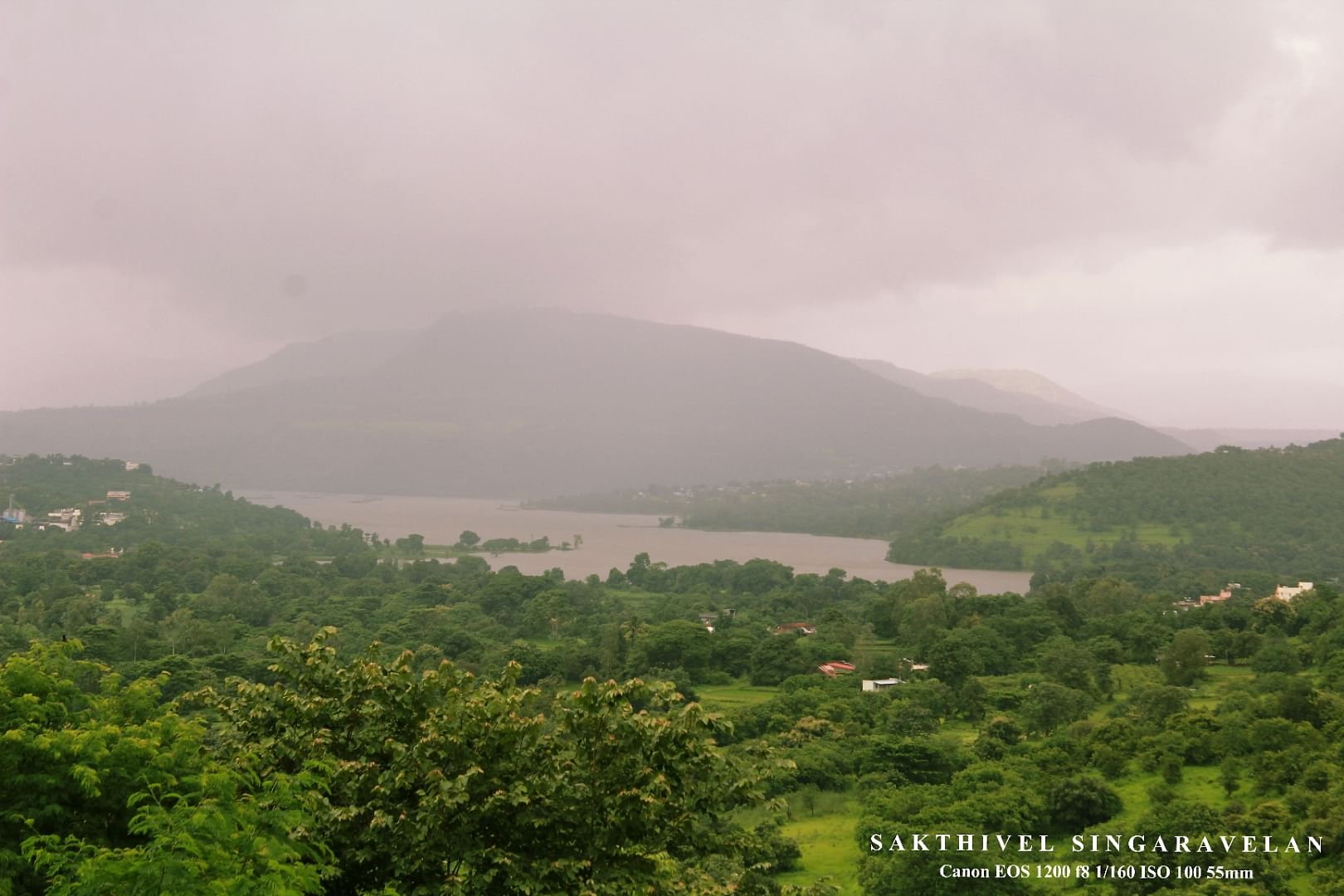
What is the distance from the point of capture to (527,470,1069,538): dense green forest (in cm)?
10636

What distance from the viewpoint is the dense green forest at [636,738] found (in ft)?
24.5

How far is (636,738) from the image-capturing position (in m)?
7.96

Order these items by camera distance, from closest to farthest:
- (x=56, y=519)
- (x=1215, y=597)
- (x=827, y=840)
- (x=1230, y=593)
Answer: (x=827, y=840), (x=1215, y=597), (x=1230, y=593), (x=56, y=519)

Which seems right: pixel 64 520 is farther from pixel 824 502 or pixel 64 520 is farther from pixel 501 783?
pixel 824 502

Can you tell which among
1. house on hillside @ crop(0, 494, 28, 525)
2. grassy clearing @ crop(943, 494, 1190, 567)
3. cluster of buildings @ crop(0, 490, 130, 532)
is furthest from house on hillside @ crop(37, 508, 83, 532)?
grassy clearing @ crop(943, 494, 1190, 567)

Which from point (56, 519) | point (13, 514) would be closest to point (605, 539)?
point (56, 519)

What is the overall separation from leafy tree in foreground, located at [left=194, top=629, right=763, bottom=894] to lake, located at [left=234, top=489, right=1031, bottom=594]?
182ft

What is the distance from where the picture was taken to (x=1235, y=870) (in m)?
13.0

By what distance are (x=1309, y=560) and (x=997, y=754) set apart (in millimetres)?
55693

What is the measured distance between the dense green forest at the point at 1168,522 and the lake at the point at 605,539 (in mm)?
3819

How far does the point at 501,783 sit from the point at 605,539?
8923 centimetres

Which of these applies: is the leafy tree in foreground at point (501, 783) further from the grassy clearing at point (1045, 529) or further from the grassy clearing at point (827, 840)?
the grassy clearing at point (1045, 529)

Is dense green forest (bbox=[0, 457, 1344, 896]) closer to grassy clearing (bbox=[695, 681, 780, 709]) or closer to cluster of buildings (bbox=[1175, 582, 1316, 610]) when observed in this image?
grassy clearing (bbox=[695, 681, 780, 709])

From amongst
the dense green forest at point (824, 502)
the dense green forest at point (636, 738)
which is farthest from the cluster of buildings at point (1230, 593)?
the dense green forest at point (824, 502)
